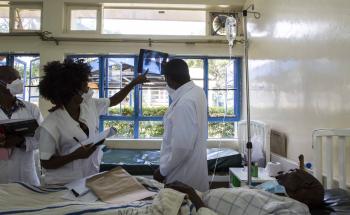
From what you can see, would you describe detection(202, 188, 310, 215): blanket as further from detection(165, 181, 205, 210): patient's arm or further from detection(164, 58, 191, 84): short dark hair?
detection(164, 58, 191, 84): short dark hair

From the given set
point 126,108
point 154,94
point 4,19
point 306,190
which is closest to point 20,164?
point 306,190

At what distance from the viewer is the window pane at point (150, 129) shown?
4.29 m

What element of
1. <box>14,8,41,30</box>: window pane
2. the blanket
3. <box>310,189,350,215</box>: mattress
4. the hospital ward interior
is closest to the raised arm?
the hospital ward interior

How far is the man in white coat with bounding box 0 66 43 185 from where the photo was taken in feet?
5.32

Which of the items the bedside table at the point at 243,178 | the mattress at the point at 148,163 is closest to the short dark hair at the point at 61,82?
the bedside table at the point at 243,178

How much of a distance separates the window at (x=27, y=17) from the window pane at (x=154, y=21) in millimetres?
953

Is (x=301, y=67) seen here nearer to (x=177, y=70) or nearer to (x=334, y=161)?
(x=334, y=161)

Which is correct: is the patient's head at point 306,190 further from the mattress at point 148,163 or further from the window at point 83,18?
the window at point 83,18

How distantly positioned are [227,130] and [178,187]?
3.24 m

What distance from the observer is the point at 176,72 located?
1.67m

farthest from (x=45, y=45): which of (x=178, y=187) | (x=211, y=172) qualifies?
(x=178, y=187)

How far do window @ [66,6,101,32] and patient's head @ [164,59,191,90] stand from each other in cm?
284

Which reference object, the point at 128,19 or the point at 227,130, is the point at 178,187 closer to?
the point at 227,130

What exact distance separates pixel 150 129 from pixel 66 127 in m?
2.91
